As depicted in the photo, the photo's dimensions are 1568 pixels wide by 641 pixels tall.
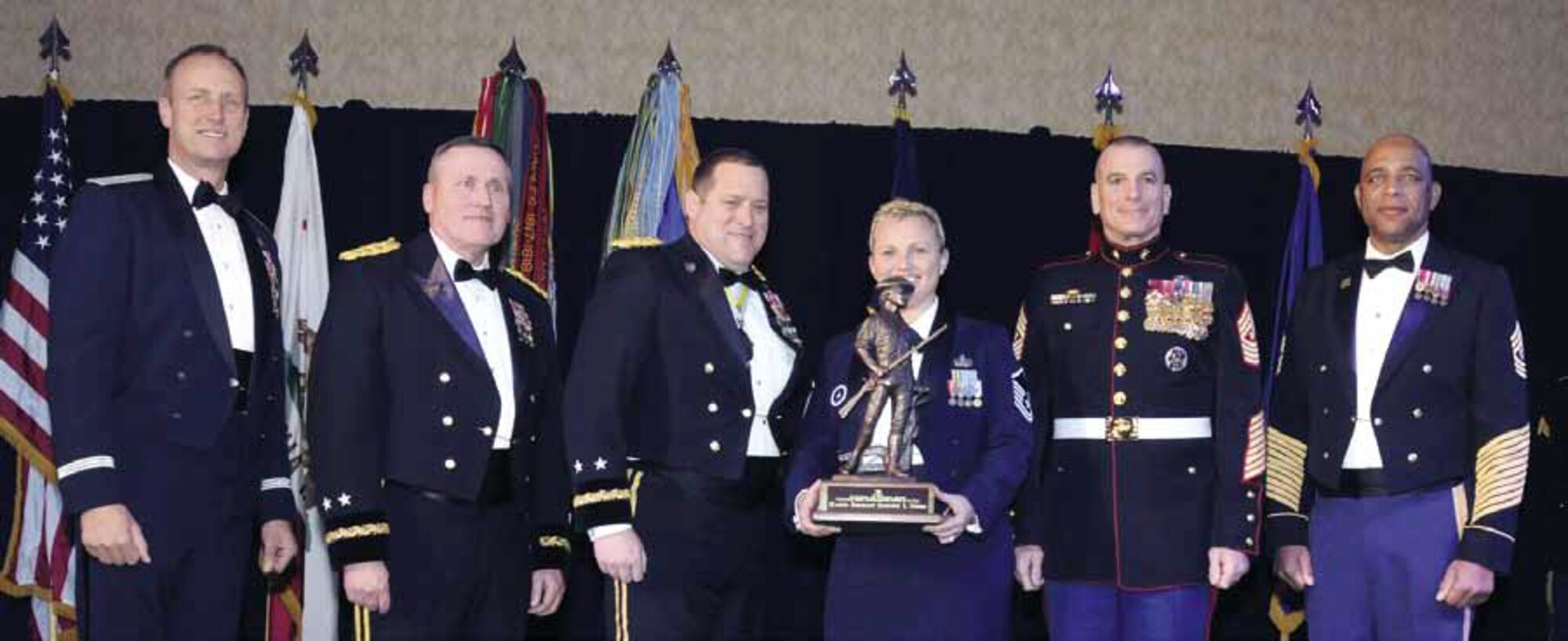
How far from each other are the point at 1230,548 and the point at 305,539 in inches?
115

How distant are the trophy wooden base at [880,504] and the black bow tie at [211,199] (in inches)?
59.0

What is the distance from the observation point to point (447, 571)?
350 centimetres

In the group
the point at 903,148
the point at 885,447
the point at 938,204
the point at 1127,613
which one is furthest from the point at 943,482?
the point at 938,204

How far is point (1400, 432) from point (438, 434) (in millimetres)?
2361

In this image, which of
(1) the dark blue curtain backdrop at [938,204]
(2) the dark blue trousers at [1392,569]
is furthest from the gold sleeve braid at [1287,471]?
(1) the dark blue curtain backdrop at [938,204]

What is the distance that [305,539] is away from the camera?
5328 mm

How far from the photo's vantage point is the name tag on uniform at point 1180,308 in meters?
4.16

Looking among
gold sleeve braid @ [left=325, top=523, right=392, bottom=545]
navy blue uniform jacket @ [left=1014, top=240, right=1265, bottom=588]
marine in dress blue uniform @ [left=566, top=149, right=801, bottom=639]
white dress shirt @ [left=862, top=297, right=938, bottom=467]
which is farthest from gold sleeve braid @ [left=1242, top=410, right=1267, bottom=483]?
gold sleeve braid @ [left=325, top=523, right=392, bottom=545]

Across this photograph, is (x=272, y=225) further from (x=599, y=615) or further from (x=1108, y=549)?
(x=1108, y=549)

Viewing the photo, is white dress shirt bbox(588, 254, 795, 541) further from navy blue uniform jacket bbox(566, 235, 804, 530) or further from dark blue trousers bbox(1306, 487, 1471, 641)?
dark blue trousers bbox(1306, 487, 1471, 641)

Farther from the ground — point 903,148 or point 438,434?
point 903,148

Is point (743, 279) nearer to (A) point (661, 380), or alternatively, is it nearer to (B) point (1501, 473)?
(A) point (661, 380)

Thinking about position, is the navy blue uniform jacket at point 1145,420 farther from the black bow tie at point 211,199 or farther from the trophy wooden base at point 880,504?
the black bow tie at point 211,199

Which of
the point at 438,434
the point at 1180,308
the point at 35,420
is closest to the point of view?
the point at 438,434
